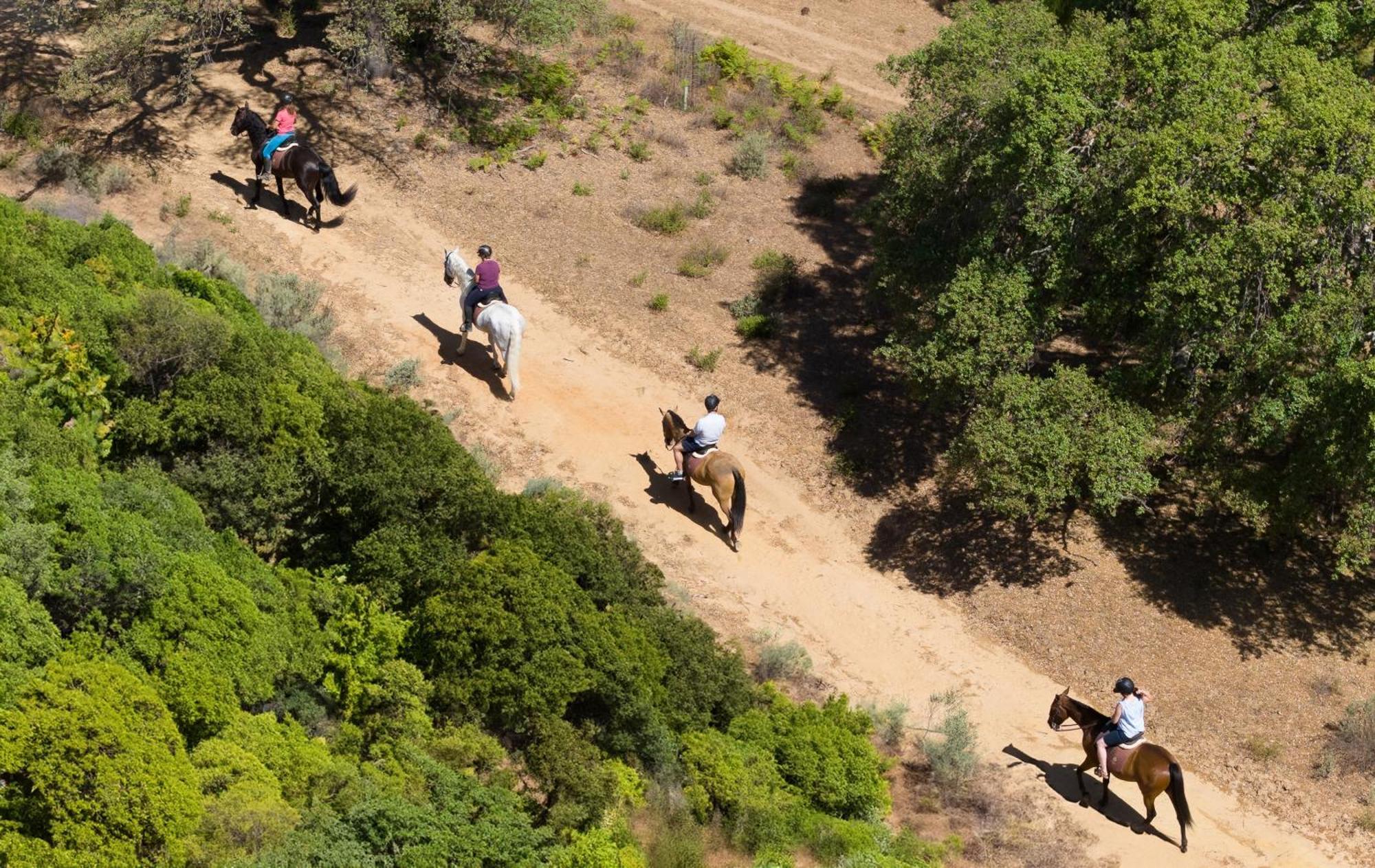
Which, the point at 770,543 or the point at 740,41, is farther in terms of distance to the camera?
the point at 740,41

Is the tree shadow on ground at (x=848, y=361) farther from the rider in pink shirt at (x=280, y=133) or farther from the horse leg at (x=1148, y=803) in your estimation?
the rider in pink shirt at (x=280, y=133)

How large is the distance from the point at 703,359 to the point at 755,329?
1839 millimetres

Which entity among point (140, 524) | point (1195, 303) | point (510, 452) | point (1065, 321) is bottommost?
point (510, 452)

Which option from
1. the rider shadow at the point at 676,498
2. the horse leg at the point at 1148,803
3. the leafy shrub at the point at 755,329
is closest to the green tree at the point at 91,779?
the rider shadow at the point at 676,498

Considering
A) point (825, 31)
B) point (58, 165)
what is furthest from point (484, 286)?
point (825, 31)

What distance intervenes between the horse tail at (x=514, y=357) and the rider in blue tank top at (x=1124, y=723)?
40.1 ft

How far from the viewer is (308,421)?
797 inches

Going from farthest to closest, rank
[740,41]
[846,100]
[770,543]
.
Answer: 1. [740,41]
2. [846,100]
3. [770,543]

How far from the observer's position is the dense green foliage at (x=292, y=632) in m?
13.8

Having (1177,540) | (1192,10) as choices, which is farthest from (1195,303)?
(1192,10)

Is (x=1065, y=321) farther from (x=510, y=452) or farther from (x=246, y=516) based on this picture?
(x=246, y=516)

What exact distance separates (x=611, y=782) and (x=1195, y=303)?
12929 millimetres

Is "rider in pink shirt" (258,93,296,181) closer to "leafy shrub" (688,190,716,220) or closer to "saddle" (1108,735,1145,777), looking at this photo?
"leafy shrub" (688,190,716,220)

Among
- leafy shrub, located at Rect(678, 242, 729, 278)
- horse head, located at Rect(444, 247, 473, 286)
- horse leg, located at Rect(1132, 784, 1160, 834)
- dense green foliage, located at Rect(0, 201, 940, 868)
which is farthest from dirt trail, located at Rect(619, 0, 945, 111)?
horse leg, located at Rect(1132, 784, 1160, 834)
